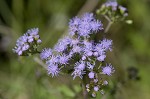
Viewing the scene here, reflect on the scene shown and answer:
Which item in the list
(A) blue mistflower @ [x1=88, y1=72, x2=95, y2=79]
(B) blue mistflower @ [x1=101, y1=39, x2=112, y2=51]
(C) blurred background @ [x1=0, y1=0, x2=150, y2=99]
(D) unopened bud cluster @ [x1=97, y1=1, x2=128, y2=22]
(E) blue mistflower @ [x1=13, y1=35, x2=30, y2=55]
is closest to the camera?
(A) blue mistflower @ [x1=88, y1=72, x2=95, y2=79]

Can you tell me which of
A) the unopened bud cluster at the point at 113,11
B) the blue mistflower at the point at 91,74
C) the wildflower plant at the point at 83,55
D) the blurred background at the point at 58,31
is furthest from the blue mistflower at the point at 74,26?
the blurred background at the point at 58,31

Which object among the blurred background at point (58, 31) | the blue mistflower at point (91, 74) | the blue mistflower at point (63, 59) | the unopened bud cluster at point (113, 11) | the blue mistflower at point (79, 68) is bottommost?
the blue mistflower at point (91, 74)

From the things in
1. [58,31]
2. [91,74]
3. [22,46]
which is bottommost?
[91,74]

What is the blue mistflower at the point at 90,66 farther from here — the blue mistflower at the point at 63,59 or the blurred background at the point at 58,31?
the blurred background at the point at 58,31

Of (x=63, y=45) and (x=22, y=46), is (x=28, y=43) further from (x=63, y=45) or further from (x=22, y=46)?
(x=63, y=45)

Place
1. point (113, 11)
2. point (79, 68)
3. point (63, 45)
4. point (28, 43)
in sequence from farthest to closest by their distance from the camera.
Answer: point (113, 11) < point (28, 43) < point (63, 45) < point (79, 68)

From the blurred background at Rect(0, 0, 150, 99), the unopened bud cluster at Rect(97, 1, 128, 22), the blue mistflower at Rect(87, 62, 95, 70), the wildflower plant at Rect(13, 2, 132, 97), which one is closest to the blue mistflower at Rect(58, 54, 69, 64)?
the wildflower plant at Rect(13, 2, 132, 97)

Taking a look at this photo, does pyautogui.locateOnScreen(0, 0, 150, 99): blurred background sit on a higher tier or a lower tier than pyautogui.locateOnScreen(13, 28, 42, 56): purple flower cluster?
higher

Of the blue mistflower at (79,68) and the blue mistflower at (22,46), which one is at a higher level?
the blue mistflower at (22,46)

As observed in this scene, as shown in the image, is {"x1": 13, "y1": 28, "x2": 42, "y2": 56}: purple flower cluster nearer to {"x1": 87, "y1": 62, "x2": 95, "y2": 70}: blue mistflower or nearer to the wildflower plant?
the wildflower plant

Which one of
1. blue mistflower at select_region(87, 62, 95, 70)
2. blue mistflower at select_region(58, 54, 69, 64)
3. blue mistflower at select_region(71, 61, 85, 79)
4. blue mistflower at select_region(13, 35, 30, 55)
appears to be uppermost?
blue mistflower at select_region(13, 35, 30, 55)

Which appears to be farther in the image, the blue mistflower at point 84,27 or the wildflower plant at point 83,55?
the blue mistflower at point 84,27

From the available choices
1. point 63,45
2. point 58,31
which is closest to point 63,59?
point 63,45
